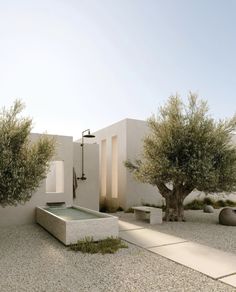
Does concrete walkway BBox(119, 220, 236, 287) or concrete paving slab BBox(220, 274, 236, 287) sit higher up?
concrete paving slab BBox(220, 274, 236, 287)

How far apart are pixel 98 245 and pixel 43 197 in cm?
418

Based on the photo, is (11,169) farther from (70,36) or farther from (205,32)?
(205,32)

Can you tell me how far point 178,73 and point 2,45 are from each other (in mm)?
6053

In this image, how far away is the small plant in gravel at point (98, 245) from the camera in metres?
6.12

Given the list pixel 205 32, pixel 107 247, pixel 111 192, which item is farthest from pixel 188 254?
pixel 111 192

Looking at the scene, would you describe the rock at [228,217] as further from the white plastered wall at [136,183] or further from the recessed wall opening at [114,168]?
the recessed wall opening at [114,168]

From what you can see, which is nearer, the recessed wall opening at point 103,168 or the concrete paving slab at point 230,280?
the concrete paving slab at point 230,280

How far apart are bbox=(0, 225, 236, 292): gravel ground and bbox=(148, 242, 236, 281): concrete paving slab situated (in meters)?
0.23

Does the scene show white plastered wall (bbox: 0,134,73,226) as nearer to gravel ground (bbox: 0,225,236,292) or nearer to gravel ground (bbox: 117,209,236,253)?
gravel ground (bbox: 117,209,236,253)

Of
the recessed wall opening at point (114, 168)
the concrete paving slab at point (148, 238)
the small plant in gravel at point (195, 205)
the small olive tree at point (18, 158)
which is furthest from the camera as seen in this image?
the recessed wall opening at point (114, 168)

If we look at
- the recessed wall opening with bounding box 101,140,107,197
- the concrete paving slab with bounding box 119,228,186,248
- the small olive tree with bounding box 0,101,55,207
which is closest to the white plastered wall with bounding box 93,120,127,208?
the recessed wall opening with bounding box 101,140,107,197

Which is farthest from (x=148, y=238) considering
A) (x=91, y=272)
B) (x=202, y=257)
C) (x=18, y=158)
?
(x=18, y=158)

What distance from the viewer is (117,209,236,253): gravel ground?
23.0 ft

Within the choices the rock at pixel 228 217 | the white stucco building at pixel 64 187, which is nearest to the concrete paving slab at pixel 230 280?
the rock at pixel 228 217
